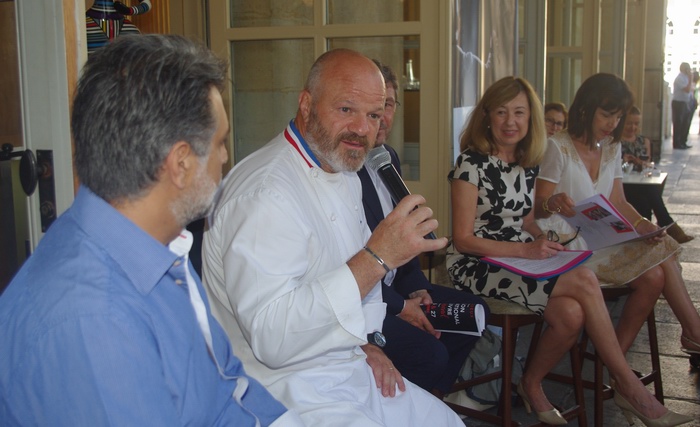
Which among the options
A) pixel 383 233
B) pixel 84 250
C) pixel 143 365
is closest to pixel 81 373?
pixel 143 365

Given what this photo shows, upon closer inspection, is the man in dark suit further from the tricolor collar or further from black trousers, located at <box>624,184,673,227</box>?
black trousers, located at <box>624,184,673,227</box>

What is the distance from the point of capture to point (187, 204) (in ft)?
4.26

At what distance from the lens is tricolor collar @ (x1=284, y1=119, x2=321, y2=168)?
2158 mm

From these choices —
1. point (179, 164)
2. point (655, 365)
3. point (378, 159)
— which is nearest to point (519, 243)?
point (378, 159)

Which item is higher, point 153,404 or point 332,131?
point 332,131

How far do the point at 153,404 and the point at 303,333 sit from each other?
64cm

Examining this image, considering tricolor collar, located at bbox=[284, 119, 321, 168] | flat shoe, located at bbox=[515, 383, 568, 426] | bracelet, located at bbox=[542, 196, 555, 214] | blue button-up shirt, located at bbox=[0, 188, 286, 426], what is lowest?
flat shoe, located at bbox=[515, 383, 568, 426]

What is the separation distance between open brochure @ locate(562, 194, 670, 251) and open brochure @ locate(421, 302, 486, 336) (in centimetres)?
88

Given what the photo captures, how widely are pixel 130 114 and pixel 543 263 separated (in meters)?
2.23

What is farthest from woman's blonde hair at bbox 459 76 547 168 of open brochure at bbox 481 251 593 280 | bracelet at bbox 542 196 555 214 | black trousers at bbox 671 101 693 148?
black trousers at bbox 671 101 693 148

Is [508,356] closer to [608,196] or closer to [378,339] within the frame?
[378,339]

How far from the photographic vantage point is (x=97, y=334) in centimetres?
109

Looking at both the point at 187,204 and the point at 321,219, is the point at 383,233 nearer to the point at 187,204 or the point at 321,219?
the point at 321,219

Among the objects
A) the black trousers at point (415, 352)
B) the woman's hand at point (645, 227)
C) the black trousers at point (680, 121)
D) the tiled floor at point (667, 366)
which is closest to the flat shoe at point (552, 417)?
the tiled floor at point (667, 366)
